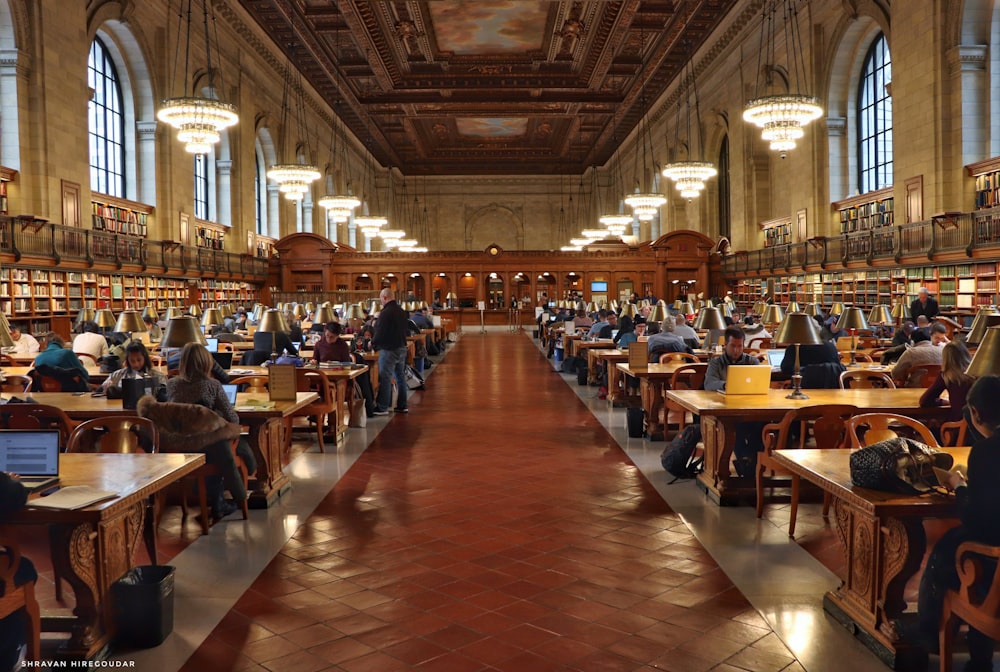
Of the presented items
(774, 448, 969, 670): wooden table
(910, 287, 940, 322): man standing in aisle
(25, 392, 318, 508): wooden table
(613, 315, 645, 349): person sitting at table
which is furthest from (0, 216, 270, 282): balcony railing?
(910, 287, 940, 322): man standing in aisle

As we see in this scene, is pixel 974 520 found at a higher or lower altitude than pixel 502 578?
higher

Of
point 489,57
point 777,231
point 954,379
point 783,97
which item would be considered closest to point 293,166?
point 489,57

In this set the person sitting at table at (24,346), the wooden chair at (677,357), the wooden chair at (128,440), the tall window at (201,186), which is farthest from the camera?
the tall window at (201,186)

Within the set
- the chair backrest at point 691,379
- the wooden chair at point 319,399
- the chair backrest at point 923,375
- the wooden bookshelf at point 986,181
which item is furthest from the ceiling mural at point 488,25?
the chair backrest at point 923,375

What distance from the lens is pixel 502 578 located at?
416 centimetres

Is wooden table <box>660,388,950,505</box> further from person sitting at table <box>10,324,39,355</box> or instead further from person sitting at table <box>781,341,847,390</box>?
person sitting at table <box>10,324,39,355</box>

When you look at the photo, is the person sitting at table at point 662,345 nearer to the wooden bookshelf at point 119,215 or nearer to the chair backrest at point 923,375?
the chair backrest at point 923,375

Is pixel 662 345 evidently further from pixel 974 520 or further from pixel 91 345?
pixel 974 520

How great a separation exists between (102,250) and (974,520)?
1682 centimetres

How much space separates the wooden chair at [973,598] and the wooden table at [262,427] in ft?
13.3

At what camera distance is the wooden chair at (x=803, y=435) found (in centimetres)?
480

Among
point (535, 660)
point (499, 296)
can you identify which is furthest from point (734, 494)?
point (499, 296)

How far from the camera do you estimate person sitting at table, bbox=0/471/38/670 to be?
109 inches

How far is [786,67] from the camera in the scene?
21.3 m
